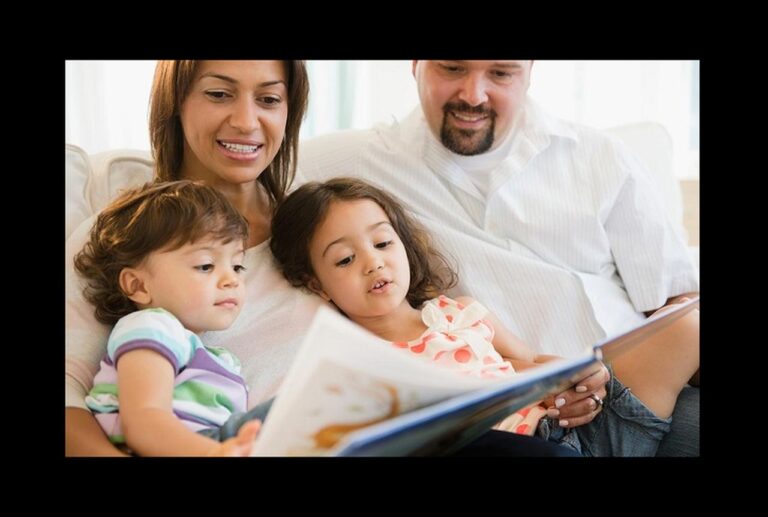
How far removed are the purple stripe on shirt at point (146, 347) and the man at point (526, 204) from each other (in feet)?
1.73

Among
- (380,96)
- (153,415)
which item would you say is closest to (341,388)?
(153,415)

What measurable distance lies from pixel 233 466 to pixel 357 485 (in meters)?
0.17

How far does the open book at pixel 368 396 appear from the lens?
90cm

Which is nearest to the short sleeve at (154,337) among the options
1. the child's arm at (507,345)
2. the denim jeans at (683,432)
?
the child's arm at (507,345)

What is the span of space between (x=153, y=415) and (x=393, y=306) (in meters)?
0.47

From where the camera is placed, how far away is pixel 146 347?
1145mm

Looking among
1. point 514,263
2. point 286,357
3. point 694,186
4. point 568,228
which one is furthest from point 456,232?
point 694,186

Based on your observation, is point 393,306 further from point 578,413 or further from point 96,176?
→ point 96,176

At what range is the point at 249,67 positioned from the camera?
136cm

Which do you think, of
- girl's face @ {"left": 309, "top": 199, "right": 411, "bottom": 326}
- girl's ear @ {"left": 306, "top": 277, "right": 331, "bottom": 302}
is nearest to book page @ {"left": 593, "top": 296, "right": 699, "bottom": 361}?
girl's face @ {"left": 309, "top": 199, "right": 411, "bottom": 326}

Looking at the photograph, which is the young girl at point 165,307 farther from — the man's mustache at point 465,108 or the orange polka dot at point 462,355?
the man's mustache at point 465,108

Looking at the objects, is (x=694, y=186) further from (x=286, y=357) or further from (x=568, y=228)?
(x=286, y=357)

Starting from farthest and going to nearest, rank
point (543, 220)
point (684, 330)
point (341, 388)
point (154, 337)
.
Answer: point (543, 220) < point (684, 330) < point (154, 337) < point (341, 388)

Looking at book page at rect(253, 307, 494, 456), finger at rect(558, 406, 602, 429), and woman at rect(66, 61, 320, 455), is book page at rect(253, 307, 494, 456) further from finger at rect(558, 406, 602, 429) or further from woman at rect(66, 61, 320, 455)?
finger at rect(558, 406, 602, 429)
